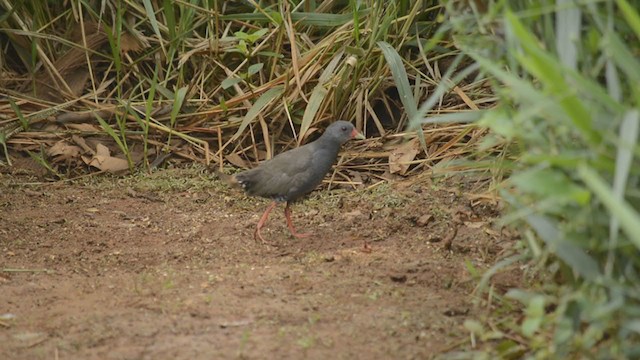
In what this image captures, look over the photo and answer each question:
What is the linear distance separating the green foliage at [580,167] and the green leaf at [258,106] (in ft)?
10.2

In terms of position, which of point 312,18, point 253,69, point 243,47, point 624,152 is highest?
point 624,152

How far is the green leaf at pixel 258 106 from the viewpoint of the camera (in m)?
6.62

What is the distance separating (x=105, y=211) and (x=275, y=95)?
1368 millimetres

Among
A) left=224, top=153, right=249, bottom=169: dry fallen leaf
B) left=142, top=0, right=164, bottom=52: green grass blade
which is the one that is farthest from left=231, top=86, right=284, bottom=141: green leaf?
left=142, top=0, right=164, bottom=52: green grass blade

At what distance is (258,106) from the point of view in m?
6.64

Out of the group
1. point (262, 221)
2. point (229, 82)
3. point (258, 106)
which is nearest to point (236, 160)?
point (258, 106)

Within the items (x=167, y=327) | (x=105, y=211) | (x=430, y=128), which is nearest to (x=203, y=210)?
(x=105, y=211)

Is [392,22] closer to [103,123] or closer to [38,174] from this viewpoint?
[103,123]

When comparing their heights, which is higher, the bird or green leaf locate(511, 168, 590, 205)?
green leaf locate(511, 168, 590, 205)

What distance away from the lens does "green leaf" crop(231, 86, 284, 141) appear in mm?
6621

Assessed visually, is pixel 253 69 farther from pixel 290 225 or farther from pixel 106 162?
pixel 290 225

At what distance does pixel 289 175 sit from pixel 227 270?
110 centimetres

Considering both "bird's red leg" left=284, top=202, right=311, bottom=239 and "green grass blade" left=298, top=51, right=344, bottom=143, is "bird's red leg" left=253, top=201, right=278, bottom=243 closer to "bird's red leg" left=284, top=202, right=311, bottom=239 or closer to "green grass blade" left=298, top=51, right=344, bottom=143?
"bird's red leg" left=284, top=202, right=311, bottom=239

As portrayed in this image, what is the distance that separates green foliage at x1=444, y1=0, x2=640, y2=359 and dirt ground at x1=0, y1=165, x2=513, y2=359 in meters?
0.60
